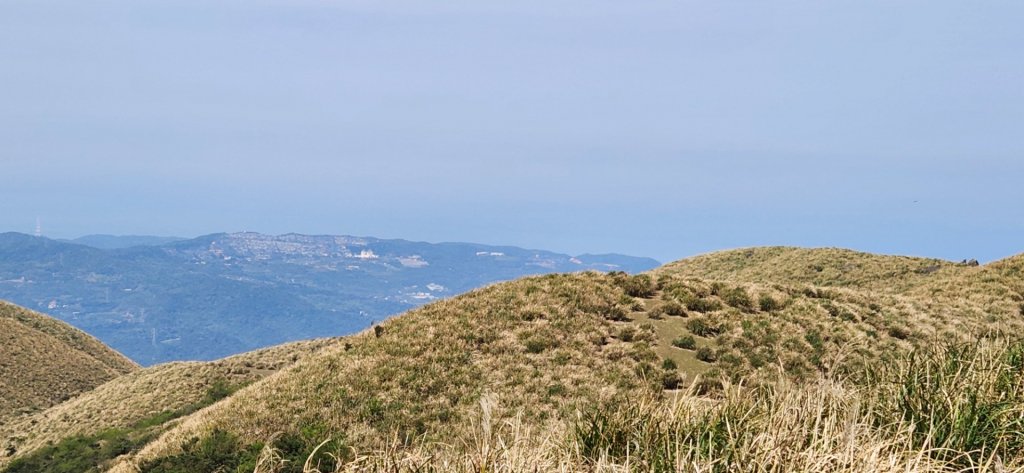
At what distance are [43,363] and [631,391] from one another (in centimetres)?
7173

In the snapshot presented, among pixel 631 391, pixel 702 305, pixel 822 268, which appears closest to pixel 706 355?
pixel 631 391

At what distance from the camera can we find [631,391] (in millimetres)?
21719

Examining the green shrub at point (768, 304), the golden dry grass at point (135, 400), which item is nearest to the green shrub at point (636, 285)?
→ the green shrub at point (768, 304)

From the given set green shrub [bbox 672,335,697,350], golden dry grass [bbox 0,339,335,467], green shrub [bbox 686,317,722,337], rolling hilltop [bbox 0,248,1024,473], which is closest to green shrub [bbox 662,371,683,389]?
rolling hilltop [bbox 0,248,1024,473]

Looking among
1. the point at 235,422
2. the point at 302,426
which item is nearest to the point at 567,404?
the point at 302,426

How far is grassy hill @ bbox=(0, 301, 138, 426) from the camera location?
6269 centimetres

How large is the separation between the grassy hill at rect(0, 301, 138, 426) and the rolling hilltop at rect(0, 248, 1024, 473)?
24.5 meters

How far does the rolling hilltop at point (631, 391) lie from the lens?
8047mm

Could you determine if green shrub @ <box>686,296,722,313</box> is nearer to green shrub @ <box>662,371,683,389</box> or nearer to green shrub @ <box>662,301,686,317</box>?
green shrub @ <box>662,301,686,317</box>

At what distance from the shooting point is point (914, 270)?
5444 cm

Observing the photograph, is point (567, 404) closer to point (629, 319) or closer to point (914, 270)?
point (629, 319)

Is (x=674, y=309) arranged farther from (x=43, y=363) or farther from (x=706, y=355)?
(x=43, y=363)

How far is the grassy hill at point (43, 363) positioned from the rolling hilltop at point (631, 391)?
24.5 meters

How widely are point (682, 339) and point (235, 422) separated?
1598cm
